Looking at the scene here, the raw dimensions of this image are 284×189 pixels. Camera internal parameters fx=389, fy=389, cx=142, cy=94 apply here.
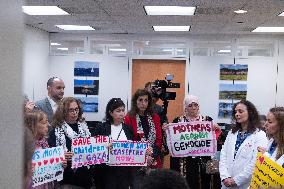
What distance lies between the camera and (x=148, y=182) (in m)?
1.12

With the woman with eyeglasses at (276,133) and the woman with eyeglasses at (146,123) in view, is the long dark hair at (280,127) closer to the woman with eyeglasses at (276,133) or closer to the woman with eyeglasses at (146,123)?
the woman with eyeglasses at (276,133)

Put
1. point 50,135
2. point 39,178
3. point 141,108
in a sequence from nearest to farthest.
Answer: point 39,178 → point 50,135 → point 141,108

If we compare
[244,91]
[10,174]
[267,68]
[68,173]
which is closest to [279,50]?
[267,68]

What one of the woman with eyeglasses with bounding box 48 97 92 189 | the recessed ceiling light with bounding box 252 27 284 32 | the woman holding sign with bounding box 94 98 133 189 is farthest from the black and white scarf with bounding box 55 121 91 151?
the recessed ceiling light with bounding box 252 27 284 32

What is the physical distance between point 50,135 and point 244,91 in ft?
21.5

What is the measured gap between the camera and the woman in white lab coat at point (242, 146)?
3.34 meters

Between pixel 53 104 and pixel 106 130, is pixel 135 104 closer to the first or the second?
pixel 106 130

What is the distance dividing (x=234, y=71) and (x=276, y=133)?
20.6 feet

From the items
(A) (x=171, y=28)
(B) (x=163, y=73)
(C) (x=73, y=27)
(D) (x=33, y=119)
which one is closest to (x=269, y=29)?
(A) (x=171, y=28)

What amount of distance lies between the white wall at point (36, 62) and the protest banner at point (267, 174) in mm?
6040

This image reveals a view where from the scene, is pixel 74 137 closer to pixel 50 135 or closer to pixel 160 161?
pixel 50 135

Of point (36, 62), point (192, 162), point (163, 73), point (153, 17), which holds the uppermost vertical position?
point (153, 17)

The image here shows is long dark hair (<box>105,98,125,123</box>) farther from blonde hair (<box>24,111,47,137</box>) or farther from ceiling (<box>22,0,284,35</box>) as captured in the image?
ceiling (<box>22,0,284,35</box>)

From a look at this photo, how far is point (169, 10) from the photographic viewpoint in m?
6.05
